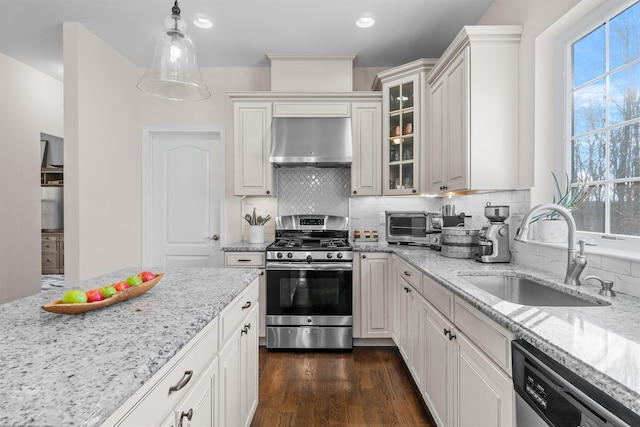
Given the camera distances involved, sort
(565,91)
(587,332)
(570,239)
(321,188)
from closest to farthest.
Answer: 1. (587,332)
2. (570,239)
3. (565,91)
4. (321,188)

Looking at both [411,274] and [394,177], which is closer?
[411,274]

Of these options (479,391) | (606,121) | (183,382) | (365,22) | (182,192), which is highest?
(365,22)

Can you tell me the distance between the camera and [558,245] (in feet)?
5.85

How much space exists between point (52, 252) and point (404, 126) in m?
5.72

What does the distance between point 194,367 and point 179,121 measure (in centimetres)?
318

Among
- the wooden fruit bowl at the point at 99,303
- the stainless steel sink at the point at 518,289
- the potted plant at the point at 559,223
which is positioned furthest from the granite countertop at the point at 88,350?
the potted plant at the point at 559,223

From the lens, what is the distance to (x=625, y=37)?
1575 millimetres

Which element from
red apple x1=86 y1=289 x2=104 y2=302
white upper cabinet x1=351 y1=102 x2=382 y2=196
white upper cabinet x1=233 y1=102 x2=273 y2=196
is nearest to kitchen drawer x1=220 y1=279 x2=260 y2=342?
red apple x1=86 y1=289 x2=104 y2=302

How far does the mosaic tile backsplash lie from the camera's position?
357 cm

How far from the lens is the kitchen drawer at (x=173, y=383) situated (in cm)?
77

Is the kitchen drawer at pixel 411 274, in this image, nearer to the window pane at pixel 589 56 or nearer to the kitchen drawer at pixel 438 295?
the kitchen drawer at pixel 438 295

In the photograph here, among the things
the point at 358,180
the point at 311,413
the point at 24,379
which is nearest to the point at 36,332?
the point at 24,379

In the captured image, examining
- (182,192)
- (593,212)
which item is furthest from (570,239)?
(182,192)

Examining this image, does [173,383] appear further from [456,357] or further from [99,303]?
[456,357]
